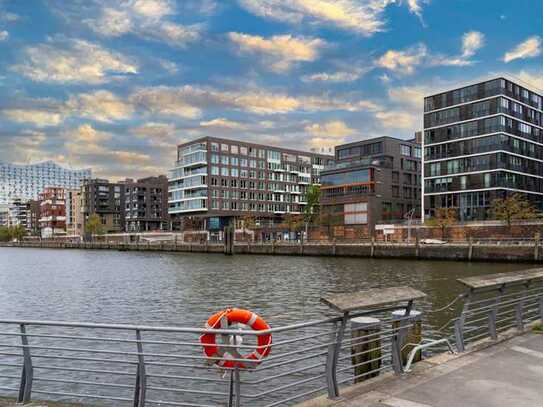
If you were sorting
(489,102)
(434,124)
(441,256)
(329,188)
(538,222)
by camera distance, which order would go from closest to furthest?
1. (441,256)
2. (538,222)
3. (489,102)
4. (434,124)
5. (329,188)

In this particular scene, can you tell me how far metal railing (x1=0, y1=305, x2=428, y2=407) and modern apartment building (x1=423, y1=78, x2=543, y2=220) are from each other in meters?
77.3

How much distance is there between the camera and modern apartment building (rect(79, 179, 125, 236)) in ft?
627

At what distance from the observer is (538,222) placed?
7356cm

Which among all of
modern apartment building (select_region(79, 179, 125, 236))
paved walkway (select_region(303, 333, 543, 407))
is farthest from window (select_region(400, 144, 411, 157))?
modern apartment building (select_region(79, 179, 125, 236))

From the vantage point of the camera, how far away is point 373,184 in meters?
107

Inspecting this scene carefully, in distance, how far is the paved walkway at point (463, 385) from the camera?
702cm

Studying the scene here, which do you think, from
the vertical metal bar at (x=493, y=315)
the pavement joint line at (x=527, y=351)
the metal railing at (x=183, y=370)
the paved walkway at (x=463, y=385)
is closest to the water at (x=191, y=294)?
the metal railing at (x=183, y=370)

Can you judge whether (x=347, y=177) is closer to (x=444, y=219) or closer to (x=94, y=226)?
(x=444, y=219)

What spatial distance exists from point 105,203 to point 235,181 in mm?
78849

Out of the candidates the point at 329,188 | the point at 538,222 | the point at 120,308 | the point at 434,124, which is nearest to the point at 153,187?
the point at 329,188

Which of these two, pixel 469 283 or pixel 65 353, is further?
pixel 65 353

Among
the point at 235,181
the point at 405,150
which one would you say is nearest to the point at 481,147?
the point at 405,150

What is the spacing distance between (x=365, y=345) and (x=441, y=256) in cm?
6157

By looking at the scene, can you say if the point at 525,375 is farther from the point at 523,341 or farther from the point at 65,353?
the point at 65,353
